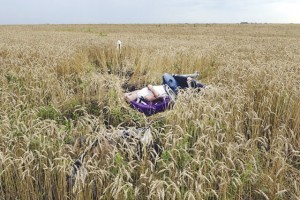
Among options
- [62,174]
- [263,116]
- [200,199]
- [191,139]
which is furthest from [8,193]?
[263,116]

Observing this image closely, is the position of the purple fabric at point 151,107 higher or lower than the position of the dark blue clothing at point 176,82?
lower

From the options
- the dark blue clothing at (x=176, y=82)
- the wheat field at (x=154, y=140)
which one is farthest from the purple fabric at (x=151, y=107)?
the dark blue clothing at (x=176, y=82)

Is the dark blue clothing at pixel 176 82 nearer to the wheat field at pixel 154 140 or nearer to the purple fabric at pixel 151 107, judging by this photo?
the purple fabric at pixel 151 107

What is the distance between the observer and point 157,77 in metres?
7.14

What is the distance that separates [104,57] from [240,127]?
5891mm

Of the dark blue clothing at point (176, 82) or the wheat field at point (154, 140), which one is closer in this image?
the wheat field at point (154, 140)

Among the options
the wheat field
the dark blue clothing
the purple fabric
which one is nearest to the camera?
the wheat field

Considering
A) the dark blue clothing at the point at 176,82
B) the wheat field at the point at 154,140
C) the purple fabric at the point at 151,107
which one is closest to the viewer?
the wheat field at the point at 154,140

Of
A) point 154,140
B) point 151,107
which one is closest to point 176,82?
point 151,107

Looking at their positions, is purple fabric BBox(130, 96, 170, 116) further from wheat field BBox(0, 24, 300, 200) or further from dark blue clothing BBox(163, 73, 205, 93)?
dark blue clothing BBox(163, 73, 205, 93)

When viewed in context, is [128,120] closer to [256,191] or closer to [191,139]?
[191,139]

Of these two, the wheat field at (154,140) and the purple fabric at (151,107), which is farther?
the purple fabric at (151,107)

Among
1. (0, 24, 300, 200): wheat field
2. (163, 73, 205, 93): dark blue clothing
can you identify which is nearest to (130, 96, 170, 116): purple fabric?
(0, 24, 300, 200): wheat field

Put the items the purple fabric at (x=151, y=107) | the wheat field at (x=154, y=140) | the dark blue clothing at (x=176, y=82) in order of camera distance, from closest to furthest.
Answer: the wheat field at (x=154, y=140)
the purple fabric at (x=151, y=107)
the dark blue clothing at (x=176, y=82)
